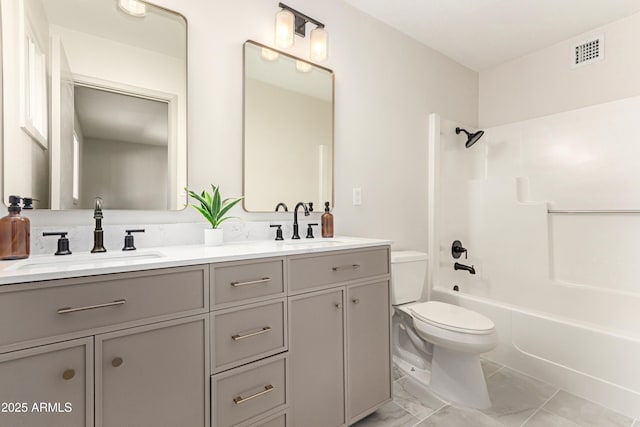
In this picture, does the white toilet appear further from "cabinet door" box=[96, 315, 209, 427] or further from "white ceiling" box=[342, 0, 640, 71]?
"white ceiling" box=[342, 0, 640, 71]

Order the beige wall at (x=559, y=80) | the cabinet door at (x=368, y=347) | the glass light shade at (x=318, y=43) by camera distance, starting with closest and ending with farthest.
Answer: the cabinet door at (x=368, y=347)
the glass light shade at (x=318, y=43)
the beige wall at (x=559, y=80)

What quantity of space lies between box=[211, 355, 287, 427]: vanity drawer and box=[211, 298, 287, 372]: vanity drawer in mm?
37

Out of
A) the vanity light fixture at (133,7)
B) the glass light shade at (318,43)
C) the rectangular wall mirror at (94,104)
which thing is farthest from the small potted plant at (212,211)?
the glass light shade at (318,43)

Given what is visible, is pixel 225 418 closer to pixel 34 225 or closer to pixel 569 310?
pixel 34 225

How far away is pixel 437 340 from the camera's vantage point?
68.0 inches

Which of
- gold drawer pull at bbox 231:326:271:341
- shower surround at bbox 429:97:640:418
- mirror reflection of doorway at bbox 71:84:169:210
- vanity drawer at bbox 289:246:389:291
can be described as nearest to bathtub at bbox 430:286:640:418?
shower surround at bbox 429:97:640:418

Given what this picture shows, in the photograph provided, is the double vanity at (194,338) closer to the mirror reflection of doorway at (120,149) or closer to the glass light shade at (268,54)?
the mirror reflection of doorway at (120,149)

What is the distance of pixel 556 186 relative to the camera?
8.06 feet

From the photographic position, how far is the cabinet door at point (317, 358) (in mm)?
1239

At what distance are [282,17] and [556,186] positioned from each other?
241 centimetres

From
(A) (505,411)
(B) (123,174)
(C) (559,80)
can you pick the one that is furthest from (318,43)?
(A) (505,411)

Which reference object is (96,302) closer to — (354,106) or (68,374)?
(68,374)

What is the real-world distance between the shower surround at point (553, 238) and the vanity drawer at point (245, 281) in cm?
176

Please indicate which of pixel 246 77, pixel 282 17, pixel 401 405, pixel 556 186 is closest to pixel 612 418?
pixel 401 405
